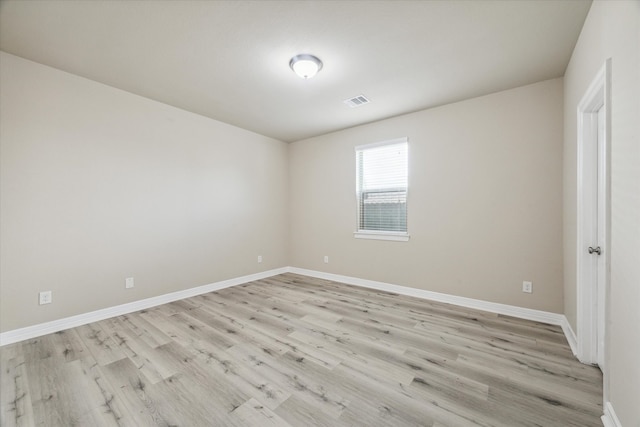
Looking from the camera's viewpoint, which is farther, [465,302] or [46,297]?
[465,302]

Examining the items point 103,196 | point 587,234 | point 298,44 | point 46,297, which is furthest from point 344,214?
point 46,297

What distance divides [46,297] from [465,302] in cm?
470

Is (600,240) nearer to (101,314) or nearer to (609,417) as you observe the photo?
(609,417)

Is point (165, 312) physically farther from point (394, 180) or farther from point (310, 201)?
point (394, 180)

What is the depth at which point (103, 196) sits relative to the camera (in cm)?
293

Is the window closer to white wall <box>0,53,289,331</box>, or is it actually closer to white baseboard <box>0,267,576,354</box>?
white baseboard <box>0,267,576,354</box>

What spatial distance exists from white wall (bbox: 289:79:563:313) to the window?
0.12 m

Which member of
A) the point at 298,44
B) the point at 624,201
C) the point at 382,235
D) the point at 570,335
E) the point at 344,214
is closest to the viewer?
the point at 624,201

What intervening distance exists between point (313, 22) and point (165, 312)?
11.3 ft

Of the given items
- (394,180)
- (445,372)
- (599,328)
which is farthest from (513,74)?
(445,372)

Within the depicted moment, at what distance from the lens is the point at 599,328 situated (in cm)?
191

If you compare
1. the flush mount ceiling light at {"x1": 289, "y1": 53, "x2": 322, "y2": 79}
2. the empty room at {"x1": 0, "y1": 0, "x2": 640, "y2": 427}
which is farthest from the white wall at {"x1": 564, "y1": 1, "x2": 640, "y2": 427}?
the flush mount ceiling light at {"x1": 289, "y1": 53, "x2": 322, "y2": 79}

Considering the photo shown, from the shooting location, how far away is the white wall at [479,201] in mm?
2775

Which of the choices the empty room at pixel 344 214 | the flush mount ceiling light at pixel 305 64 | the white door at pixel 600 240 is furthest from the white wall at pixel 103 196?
the white door at pixel 600 240
